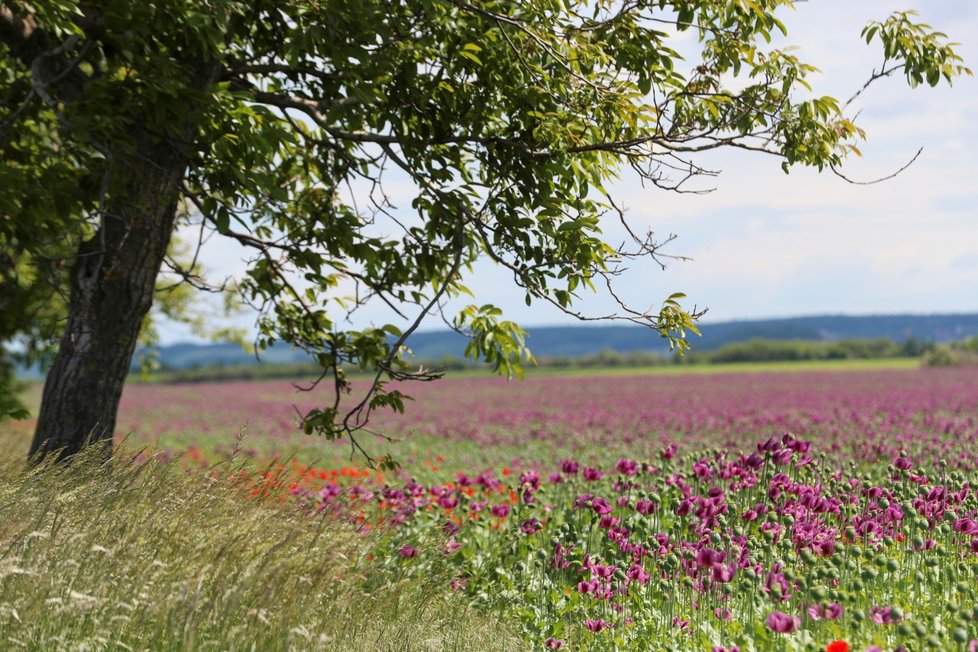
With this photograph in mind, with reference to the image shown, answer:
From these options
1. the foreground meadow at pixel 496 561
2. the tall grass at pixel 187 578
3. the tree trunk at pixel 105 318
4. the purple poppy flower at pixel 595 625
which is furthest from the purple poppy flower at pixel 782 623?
the tree trunk at pixel 105 318

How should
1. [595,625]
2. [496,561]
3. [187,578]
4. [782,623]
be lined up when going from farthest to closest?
1. [496,561]
2. [595,625]
3. [187,578]
4. [782,623]

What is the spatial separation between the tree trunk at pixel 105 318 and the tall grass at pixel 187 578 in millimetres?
Result: 1059

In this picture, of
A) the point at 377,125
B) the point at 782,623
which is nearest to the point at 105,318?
the point at 377,125

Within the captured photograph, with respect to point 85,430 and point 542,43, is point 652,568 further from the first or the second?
point 85,430

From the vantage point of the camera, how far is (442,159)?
7.30 meters

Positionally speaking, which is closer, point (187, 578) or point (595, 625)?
point (187, 578)

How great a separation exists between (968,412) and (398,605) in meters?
16.3

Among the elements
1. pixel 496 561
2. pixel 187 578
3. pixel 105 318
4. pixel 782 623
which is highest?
pixel 105 318

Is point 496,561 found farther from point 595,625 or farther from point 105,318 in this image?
point 105,318

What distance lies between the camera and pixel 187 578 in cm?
471

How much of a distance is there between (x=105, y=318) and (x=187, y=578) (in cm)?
369

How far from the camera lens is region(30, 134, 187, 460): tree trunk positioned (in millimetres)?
7535

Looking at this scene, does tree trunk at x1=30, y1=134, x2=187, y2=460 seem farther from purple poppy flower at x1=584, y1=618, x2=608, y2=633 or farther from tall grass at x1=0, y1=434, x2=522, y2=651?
purple poppy flower at x1=584, y1=618, x2=608, y2=633

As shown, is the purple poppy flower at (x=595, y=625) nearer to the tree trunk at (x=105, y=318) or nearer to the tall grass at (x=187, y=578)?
the tall grass at (x=187, y=578)
